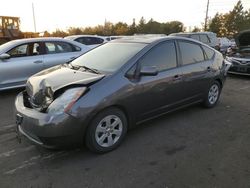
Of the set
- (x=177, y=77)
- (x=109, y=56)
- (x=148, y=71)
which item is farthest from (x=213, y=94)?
(x=109, y=56)

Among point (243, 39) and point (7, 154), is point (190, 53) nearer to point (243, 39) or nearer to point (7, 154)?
point (7, 154)

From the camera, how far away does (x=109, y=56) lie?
4297mm

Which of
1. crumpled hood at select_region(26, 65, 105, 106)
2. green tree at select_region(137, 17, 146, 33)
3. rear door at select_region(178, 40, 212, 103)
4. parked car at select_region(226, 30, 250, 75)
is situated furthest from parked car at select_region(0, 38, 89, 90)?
green tree at select_region(137, 17, 146, 33)

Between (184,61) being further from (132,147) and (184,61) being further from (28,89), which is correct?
(28,89)

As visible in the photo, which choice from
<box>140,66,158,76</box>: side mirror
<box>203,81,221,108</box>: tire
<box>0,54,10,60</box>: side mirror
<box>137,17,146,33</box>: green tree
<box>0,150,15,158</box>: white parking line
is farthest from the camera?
<box>137,17,146,33</box>: green tree

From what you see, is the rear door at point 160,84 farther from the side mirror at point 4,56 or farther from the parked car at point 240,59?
the parked car at point 240,59

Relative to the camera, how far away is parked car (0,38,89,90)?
21.4ft

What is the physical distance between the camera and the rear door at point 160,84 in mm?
3957

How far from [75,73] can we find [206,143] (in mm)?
2226

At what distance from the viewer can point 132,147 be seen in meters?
3.81

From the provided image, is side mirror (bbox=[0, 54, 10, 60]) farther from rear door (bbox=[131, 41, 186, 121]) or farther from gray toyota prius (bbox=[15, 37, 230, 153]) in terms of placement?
rear door (bbox=[131, 41, 186, 121])

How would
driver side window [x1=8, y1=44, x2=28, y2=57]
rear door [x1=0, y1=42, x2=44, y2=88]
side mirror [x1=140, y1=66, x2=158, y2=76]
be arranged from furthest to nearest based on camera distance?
driver side window [x1=8, y1=44, x2=28, y2=57]
rear door [x1=0, y1=42, x2=44, y2=88]
side mirror [x1=140, y1=66, x2=158, y2=76]

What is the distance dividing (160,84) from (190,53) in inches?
45.9

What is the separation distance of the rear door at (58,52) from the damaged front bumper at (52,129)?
157 inches
